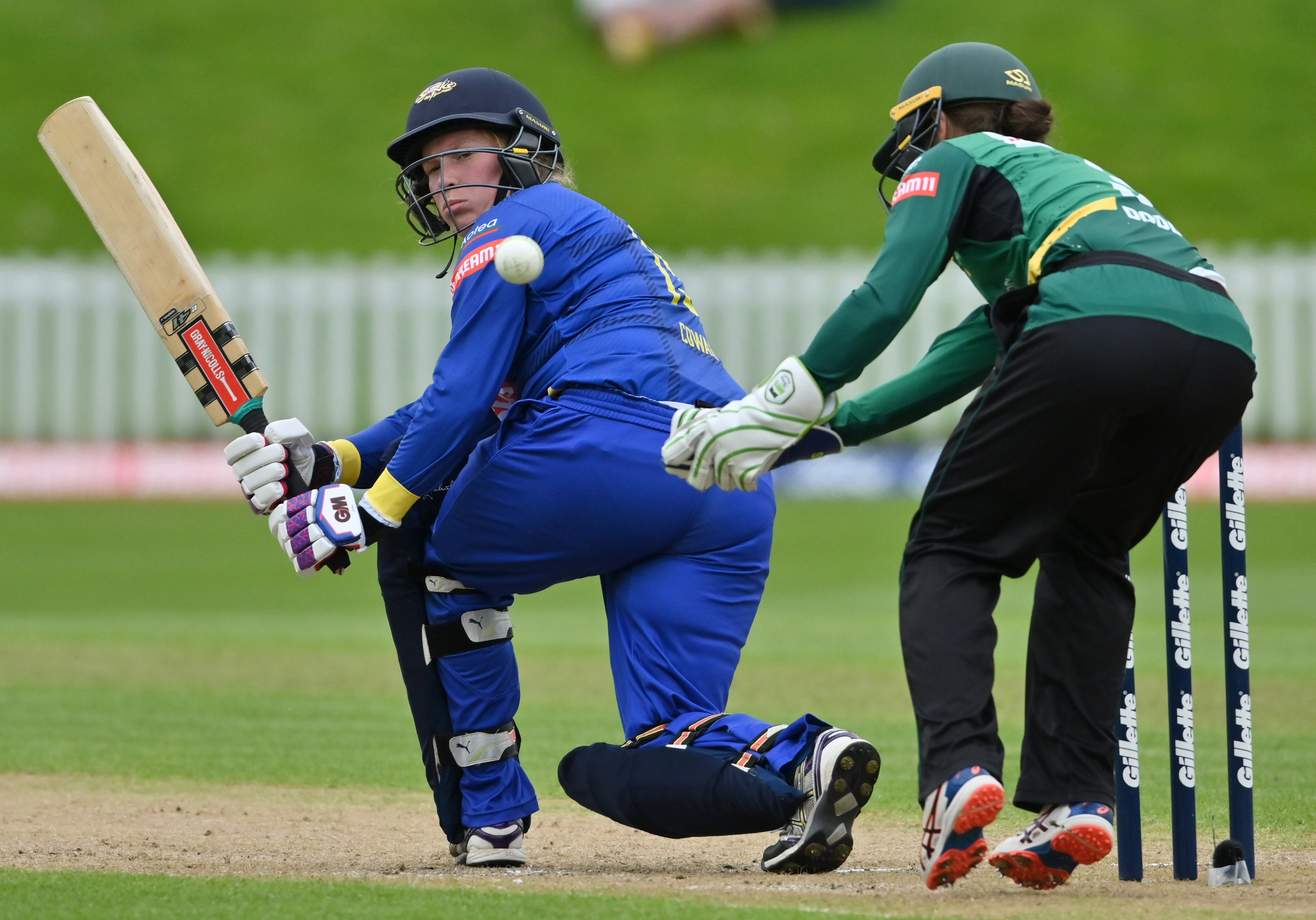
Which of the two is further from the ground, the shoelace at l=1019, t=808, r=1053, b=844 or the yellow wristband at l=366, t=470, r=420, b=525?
the yellow wristband at l=366, t=470, r=420, b=525

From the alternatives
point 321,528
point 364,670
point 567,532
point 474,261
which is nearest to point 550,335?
point 474,261

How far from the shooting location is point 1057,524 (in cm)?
350

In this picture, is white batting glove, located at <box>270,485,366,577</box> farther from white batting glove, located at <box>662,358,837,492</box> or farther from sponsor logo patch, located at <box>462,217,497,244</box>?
white batting glove, located at <box>662,358,837,492</box>

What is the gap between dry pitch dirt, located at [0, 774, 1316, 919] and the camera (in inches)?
138

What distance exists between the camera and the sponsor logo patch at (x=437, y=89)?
14.5 feet

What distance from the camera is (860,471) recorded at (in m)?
16.7

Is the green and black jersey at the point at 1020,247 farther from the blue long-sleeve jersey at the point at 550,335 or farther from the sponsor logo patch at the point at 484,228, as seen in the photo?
the sponsor logo patch at the point at 484,228

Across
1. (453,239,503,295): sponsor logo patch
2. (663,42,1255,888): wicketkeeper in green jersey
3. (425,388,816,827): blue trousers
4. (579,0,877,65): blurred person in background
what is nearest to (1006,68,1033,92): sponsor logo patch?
(663,42,1255,888): wicketkeeper in green jersey

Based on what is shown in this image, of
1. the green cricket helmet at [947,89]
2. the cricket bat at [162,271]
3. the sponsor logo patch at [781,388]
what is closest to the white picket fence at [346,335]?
the cricket bat at [162,271]

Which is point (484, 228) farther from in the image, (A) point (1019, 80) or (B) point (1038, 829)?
(B) point (1038, 829)

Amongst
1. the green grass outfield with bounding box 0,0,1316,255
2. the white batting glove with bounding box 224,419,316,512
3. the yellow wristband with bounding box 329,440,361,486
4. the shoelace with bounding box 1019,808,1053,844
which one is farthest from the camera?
the green grass outfield with bounding box 0,0,1316,255

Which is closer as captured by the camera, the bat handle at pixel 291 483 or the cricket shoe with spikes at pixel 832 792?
the cricket shoe with spikes at pixel 832 792

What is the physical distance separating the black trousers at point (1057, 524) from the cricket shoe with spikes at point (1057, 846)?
0.12 ft

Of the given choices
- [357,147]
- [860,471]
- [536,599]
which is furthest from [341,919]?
[357,147]
